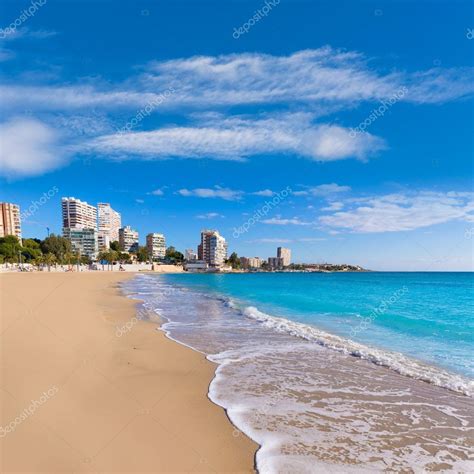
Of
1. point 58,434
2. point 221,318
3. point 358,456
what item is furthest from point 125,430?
point 221,318

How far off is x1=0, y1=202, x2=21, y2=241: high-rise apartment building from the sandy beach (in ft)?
548

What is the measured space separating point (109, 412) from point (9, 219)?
580 ft

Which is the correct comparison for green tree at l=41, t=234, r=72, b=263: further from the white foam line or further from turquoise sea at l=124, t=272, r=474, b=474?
turquoise sea at l=124, t=272, r=474, b=474

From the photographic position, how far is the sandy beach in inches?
147

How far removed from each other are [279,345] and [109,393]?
6005mm

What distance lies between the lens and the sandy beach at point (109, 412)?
12.3ft

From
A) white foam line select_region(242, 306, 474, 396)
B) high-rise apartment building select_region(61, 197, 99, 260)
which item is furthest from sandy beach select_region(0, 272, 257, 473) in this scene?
high-rise apartment building select_region(61, 197, 99, 260)

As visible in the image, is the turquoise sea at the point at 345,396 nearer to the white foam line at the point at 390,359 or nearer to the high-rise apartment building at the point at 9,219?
the white foam line at the point at 390,359

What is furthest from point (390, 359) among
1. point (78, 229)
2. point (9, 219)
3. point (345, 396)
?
point (78, 229)

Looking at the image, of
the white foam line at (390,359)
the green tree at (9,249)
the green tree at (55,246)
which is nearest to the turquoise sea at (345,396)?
the white foam line at (390,359)

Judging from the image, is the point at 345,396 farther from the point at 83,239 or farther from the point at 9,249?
the point at 83,239

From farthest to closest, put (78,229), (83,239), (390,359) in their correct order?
(78,229), (83,239), (390,359)

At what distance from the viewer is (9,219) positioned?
147875mm

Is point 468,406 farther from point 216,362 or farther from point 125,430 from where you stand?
point 125,430
